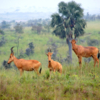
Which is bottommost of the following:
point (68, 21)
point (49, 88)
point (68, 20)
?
point (49, 88)

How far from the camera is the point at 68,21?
2128 cm

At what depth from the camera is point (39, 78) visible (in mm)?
5426

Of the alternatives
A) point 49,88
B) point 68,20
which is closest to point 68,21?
point 68,20

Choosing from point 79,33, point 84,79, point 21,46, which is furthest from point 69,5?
point 84,79

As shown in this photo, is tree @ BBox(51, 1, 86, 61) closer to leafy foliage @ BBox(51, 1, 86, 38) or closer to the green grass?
leafy foliage @ BBox(51, 1, 86, 38)

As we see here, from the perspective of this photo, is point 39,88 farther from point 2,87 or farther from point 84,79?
point 84,79

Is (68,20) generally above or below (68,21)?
above

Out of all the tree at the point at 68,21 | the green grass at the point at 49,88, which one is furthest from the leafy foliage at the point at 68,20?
the green grass at the point at 49,88

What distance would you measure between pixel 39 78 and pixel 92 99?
1.81 metres

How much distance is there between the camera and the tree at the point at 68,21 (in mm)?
21234

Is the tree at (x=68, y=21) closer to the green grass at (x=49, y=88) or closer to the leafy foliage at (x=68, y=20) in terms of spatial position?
the leafy foliage at (x=68, y=20)

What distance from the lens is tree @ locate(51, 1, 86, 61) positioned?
69.7ft

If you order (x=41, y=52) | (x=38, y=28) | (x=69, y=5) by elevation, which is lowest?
(x=41, y=52)

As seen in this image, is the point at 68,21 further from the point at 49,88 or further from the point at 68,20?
the point at 49,88
